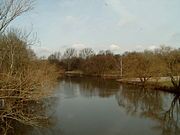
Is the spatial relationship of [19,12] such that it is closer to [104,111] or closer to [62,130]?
[62,130]

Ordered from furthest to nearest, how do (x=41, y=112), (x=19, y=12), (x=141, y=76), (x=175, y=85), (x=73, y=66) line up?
(x=73, y=66) → (x=141, y=76) → (x=175, y=85) → (x=41, y=112) → (x=19, y=12)

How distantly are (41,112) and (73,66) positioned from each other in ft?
189

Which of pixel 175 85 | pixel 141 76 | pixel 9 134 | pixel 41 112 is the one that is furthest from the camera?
pixel 141 76

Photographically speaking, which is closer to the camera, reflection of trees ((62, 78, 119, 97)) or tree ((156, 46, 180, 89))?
tree ((156, 46, 180, 89))

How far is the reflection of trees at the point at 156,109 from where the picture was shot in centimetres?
1421

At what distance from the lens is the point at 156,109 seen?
18922mm

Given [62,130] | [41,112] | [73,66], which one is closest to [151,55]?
[41,112]

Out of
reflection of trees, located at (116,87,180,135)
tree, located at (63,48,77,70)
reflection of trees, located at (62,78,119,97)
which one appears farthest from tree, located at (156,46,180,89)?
tree, located at (63,48,77,70)

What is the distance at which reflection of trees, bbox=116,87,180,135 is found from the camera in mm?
14211

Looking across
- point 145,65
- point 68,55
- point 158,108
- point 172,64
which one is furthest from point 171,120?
point 68,55

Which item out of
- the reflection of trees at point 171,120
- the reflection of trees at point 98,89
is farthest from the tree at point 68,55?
the reflection of trees at point 171,120

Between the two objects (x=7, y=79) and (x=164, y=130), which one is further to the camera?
(x=164, y=130)

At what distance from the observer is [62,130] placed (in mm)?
13000

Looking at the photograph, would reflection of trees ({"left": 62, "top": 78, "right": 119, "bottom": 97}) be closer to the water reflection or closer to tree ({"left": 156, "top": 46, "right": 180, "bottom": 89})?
the water reflection
